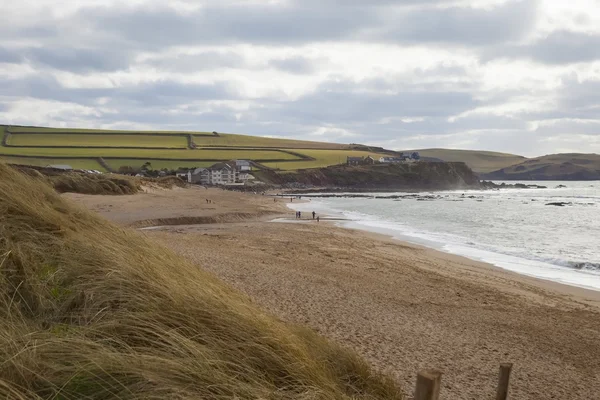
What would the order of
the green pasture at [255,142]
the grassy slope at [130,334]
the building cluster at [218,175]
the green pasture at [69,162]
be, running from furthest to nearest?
1. the green pasture at [255,142]
2. the building cluster at [218,175]
3. the green pasture at [69,162]
4. the grassy slope at [130,334]

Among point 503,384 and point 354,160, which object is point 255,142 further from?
point 503,384

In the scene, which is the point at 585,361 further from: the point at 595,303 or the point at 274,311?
the point at 595,303

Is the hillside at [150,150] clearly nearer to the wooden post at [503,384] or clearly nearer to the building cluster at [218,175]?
the building cluster at [218,175]

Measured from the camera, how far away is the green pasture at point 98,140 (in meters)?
120

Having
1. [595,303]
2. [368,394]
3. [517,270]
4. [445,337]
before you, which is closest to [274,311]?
[445,337]

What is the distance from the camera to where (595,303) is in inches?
576

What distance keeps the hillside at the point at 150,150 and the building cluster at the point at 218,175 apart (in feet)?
29.3

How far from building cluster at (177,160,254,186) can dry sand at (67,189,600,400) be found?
8675cm

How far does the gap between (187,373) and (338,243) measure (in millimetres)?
20309

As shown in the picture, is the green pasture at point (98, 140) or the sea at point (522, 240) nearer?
the sea at point (522, 240)

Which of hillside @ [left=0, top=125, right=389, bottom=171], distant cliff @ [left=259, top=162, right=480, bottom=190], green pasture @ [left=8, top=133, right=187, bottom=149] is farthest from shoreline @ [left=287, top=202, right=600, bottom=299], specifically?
green pasture @ [left=8, top=133, right=187, bottom=149]

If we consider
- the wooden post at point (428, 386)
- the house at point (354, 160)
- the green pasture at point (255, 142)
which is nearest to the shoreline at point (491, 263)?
the wooden post at point (428, 386)

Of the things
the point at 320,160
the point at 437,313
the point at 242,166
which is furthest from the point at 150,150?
the point at 437,313

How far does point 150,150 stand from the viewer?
417ft
